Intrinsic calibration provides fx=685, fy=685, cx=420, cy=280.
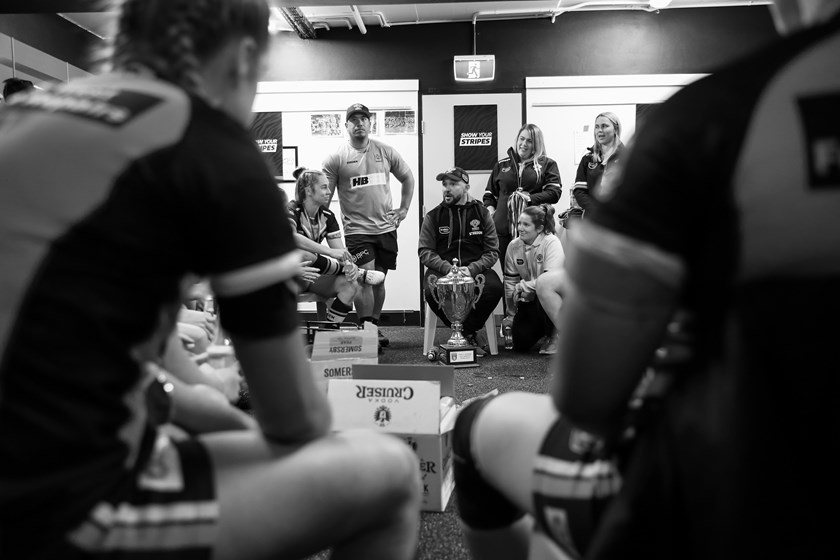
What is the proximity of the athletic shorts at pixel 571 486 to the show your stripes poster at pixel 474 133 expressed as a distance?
6414 millimetres

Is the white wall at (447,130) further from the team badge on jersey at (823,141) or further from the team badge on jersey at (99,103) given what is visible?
the team badge on jersey at (823,141)

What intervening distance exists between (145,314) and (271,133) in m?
6.76

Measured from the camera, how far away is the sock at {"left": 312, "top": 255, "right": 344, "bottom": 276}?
12.6 ft

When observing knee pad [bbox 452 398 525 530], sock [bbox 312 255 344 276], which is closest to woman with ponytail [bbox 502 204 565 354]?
sock [bbox 312 255 344 276]

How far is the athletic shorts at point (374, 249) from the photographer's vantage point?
5.27 meters

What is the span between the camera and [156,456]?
2.37 ft

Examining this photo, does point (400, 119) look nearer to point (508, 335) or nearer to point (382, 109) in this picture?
point (382, 109)

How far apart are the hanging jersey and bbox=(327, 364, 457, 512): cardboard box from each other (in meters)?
3.51

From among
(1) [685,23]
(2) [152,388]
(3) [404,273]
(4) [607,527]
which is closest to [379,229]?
(3) [404,273]

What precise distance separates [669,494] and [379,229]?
485 cm

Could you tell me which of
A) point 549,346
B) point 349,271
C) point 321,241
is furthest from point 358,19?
point 549,346

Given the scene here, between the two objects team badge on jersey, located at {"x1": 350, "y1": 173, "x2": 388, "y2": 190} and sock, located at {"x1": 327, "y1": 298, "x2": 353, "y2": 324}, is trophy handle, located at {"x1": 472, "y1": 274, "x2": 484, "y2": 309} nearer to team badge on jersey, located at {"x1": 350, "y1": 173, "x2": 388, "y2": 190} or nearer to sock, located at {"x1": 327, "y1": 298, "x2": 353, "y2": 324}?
sock, located at {"x1": 327, "y1": 298, "x2": 353, "y2": 324}

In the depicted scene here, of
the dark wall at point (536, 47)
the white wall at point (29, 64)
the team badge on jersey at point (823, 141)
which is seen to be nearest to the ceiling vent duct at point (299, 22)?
the dark wall at point (536, 47)

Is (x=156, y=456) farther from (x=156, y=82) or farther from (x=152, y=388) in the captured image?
(x=156, y=82)
